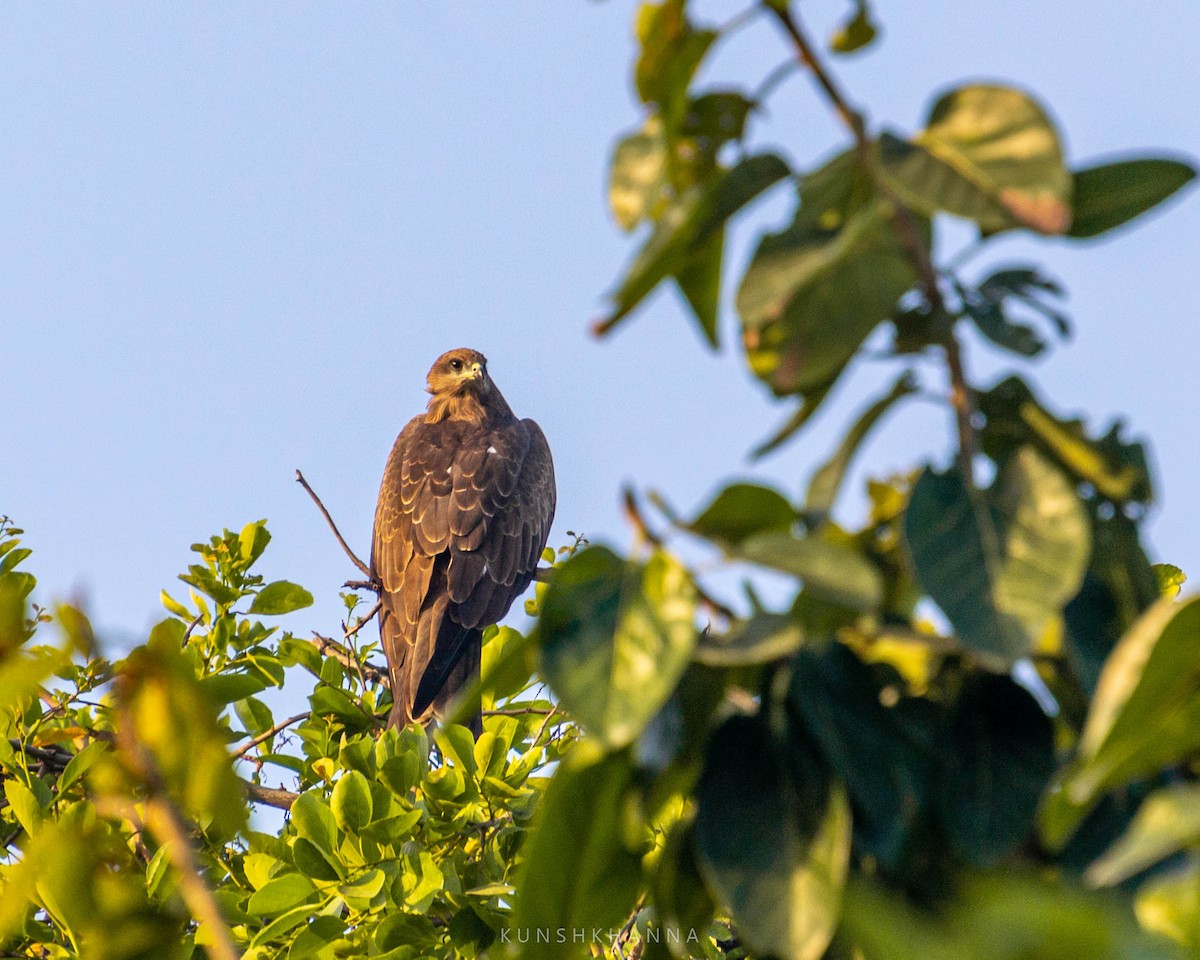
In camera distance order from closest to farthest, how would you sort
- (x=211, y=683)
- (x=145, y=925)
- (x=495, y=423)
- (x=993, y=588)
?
(x=145, y=925)
(x=993, y=588)
(x=211, y=683)
(x=495, y=423)

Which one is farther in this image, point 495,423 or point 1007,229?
point 495,423

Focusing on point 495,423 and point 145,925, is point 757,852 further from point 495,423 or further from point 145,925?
point 495,423

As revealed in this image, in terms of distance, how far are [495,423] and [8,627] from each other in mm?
8366

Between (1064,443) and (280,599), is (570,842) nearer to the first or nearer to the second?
(1064,443)

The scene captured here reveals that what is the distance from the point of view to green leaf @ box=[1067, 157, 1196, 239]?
1078 mm

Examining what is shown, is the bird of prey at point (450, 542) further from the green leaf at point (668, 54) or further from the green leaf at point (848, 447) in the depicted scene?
the green leaf at point (668, 54)

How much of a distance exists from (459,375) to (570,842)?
28.6 ft

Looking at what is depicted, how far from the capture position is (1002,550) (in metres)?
1.04

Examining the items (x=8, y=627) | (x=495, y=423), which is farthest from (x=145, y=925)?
(x=495, y=423)

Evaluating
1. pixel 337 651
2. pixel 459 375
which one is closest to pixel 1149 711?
pixel 337 651

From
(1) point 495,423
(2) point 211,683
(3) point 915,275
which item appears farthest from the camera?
(1) point 495,423

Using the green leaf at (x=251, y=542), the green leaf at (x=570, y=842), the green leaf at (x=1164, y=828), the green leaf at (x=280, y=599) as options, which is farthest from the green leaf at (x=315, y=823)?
the green leaf at (x=1164, y=828)

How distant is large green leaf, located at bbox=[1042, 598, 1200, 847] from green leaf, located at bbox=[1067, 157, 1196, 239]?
1.22 feet

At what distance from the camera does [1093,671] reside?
107 cm
